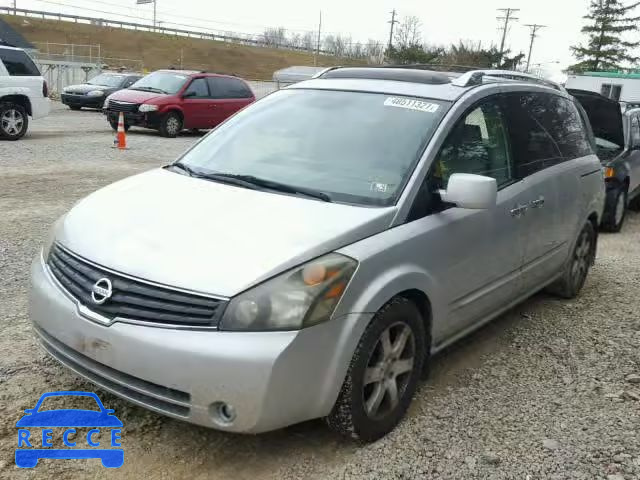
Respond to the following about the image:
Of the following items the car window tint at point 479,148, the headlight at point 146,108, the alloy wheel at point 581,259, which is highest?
the car window tint at point 479,148

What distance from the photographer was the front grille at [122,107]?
16.3 meters

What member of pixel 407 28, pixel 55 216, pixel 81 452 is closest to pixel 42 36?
pixel 407 28

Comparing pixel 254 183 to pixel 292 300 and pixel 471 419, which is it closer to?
pixel 292 300

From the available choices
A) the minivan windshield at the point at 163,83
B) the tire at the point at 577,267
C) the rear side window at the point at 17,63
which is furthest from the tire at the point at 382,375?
the minivan windshield at the point at 163,83

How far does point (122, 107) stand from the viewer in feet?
53.8

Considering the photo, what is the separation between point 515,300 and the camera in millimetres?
4355

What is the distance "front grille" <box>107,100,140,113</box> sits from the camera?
53.6ft

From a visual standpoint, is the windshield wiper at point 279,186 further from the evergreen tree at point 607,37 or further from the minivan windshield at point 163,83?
the evergreen tree at point 607,37

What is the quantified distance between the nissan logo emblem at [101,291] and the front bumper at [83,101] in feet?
70.4

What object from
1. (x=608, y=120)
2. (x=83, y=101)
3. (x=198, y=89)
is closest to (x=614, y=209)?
(x=608, y=120)

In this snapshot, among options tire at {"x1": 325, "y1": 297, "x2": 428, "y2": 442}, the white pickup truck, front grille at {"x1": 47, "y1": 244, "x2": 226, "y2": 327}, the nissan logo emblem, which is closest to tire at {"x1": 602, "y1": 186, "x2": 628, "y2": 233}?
tire at {"x1": 325, "y1": 297, "x2": 428, "y2": 442}

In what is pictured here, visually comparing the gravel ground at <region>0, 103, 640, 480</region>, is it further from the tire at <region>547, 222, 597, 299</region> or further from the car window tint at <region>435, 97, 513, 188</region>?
the car window tint at <region>435, 97, 513, 188</region>

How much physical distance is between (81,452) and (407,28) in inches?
2731

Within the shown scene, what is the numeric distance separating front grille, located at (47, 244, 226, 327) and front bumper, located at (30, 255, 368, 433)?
1.8 inches
